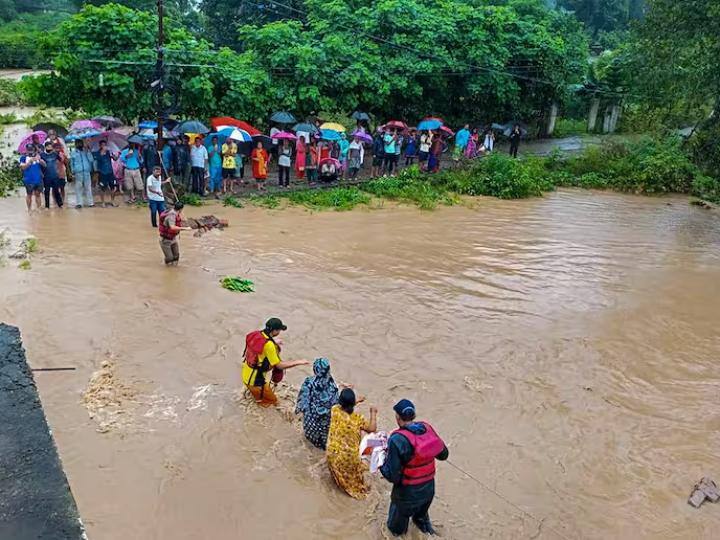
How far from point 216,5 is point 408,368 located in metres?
27.4

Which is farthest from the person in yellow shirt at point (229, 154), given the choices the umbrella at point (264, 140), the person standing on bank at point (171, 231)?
the person standing on bank at point (171, 231)

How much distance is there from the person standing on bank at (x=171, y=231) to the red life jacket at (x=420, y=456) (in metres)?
6.72

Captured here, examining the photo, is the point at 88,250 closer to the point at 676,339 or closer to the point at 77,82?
the point at 77,82

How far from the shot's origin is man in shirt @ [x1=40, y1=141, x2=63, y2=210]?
44.0 ft

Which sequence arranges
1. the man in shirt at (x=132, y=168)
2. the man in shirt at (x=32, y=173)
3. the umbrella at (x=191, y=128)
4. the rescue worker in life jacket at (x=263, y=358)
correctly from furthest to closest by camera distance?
the umbrella at (x=191, y=128) < the man in shirt at (x=132, y=168) < the man in shirt at (x=32, y=173) < the rescue worker in life jacket at (x=263, y=358)

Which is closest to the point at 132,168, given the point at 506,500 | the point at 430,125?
the point at 430,125

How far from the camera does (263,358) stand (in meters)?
6.93

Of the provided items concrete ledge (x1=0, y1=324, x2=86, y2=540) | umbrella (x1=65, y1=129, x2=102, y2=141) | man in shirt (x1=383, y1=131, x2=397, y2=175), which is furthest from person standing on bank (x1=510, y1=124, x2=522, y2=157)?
concrete ledge (x1=0, y1=324, x2=86, y2=540)

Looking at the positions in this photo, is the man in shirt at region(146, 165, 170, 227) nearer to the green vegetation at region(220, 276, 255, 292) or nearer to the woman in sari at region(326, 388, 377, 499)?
the green vegetation at region(220, 276, 255, 292)

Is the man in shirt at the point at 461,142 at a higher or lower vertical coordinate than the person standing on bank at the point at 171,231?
higher

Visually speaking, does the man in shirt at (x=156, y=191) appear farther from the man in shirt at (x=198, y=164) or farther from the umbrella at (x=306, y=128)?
the umbrella at (x=306, y=128)

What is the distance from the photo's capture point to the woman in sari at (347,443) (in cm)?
589

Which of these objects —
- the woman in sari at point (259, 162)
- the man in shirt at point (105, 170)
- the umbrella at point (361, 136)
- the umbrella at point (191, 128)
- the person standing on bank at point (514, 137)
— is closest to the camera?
the man in shirt at point (105, 170)

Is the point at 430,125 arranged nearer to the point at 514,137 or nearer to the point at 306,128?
the point at 514,137
